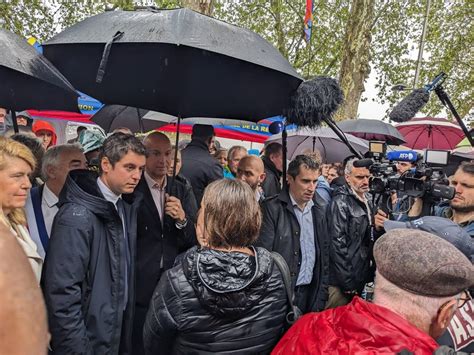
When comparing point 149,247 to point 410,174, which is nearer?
point 149,247

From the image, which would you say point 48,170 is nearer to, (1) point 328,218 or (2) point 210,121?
(1) point 328,218

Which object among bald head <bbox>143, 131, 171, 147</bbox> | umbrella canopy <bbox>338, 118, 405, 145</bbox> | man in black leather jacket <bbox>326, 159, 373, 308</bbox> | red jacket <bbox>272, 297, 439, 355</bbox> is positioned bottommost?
man in black leather jacket <bbox>326, 159, 373, 308</bbox>

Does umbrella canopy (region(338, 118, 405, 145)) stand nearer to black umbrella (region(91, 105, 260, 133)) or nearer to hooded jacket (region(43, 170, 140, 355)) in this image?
black umbrella (region(91, 105, 260, 133))

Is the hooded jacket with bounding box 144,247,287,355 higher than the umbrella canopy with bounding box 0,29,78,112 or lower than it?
lower

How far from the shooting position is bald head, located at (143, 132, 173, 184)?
3172 millimetres

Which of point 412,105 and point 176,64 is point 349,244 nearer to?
point 412,105

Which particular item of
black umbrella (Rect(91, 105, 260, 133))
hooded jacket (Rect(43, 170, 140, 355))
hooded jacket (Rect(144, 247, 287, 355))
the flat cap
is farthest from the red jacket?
black umbrella (Rect(91, 105, 260, 133))

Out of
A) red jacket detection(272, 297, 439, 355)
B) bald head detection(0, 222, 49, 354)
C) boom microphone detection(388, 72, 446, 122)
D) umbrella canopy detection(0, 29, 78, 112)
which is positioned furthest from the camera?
boom microphone detection(388, 72, 446, 122)

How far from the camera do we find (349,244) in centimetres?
367

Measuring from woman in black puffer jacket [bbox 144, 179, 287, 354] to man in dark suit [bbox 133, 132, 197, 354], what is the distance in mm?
1075

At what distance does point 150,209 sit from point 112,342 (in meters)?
0.95

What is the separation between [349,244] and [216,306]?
2215mm

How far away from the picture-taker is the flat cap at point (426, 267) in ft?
4.65

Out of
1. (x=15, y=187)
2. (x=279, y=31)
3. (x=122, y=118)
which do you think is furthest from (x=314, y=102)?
(x=279, y=31)
